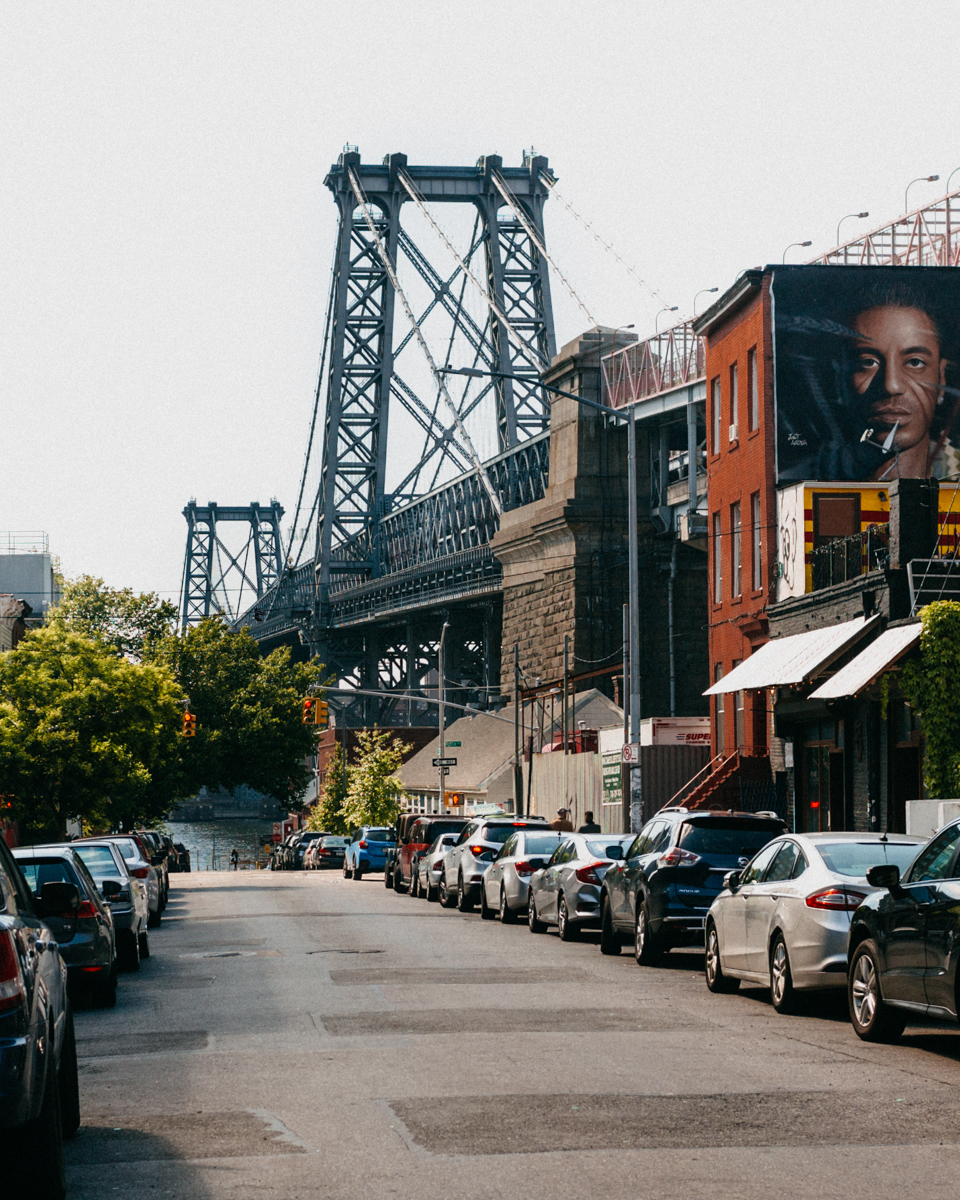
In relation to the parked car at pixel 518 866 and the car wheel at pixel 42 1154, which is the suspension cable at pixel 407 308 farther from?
the car wheel at pixel 42 1154

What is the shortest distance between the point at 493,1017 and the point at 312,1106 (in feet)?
13.7

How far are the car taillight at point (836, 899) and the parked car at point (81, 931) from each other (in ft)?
18.8

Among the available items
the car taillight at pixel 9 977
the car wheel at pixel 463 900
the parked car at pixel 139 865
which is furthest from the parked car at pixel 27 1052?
the car wheel at pixel 463 900

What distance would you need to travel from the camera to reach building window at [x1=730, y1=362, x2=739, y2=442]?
4081 centimetres

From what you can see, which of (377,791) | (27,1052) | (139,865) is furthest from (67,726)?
(27,1052)

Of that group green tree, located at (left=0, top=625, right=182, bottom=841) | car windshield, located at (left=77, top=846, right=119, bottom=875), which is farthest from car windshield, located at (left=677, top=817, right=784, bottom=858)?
green tree, located at (left=0, top=625, right=182, bottom=841)

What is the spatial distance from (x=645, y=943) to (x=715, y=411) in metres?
25.6

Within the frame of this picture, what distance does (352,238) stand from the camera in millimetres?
102500

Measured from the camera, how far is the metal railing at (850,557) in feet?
99.3

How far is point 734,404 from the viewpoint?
41.2 m

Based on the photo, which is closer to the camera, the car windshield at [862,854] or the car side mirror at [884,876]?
the car side mirror at [884,876]

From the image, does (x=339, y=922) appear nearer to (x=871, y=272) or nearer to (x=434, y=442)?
(x=871, y=272)

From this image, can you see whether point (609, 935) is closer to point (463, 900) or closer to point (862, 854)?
point (862, 854)

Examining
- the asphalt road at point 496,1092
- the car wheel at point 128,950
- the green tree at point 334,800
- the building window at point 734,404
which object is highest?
the building window at point 734,404
